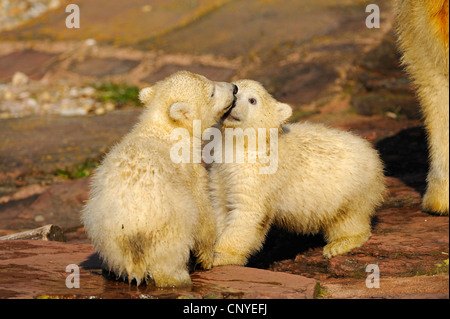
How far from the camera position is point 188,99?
564 centimetres

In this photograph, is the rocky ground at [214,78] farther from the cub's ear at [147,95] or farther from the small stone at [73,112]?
the cub's ear at [147,95]

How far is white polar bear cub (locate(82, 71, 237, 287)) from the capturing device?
4.84 m

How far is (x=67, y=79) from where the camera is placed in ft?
47.2

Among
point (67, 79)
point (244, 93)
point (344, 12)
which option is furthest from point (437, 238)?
point (67, 79)

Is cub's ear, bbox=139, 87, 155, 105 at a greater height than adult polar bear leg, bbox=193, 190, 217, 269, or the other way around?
cub's ear, bbox=139, 87, 155, 105

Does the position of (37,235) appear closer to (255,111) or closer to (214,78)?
(255,111)

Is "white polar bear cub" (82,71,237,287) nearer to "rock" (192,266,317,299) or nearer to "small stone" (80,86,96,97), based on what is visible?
"rock" (192,266,317,299)

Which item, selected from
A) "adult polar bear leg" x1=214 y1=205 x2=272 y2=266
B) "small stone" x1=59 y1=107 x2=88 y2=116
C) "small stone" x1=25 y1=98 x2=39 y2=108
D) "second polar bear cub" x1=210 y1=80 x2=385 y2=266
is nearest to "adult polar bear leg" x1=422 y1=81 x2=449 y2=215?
"second polar bear cub" x1=210 y1=80 x2=385 y2=266

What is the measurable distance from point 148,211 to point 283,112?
7.28ft

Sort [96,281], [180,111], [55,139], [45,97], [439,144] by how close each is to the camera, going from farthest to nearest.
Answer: [45,97] → [55,139] → [439,144] → [180,111] → [96,281]

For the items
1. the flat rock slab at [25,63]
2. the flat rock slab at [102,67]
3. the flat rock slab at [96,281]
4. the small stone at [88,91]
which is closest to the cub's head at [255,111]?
the flat rock slab at [96,281]

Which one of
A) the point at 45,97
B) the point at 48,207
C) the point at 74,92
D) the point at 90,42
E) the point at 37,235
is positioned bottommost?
the point at 37,235

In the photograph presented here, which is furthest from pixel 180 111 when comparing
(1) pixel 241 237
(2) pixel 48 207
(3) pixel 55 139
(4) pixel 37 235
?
(3) pixel 55 139

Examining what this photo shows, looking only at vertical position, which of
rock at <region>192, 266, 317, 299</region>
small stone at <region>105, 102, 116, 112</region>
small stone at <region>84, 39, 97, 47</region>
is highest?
small stone at <region>84, 39, 97, 47</region>
